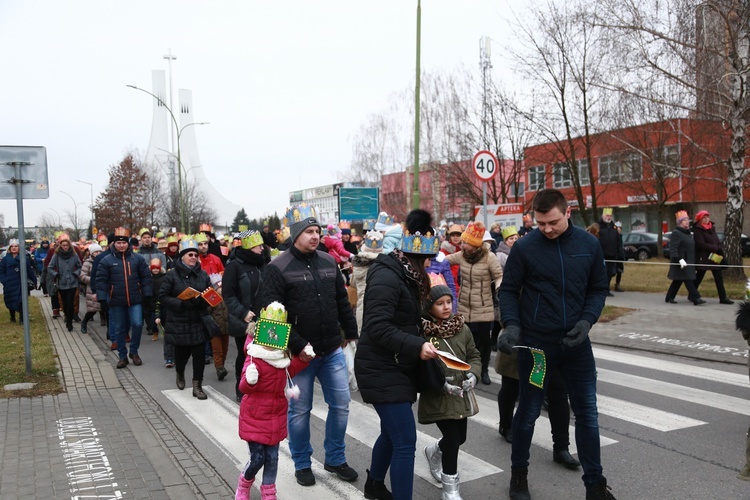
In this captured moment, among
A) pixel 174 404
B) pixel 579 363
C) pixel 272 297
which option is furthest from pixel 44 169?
pixel 579 363

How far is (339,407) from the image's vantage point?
4.89 m

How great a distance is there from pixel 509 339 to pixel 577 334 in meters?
0.42

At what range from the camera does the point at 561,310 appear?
A: 4.12 meters

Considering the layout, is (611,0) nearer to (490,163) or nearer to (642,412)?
(490,163)

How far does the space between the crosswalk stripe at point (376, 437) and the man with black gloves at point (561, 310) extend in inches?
26.6

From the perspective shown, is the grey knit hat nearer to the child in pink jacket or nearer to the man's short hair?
the child in pink jacket

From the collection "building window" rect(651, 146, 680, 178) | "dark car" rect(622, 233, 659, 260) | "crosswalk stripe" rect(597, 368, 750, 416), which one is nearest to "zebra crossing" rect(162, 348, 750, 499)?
"crosswalk stripe" rect(597, 368, 750, 416)

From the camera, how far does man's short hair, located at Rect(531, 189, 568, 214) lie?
4109mm

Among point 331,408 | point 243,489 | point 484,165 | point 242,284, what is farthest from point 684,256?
point 243,489

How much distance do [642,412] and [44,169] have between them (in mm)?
7953

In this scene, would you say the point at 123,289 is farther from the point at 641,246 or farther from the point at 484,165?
the point at 641,246

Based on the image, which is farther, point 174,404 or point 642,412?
point 174,404

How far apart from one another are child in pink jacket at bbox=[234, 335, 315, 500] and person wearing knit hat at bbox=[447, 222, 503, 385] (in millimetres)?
3567

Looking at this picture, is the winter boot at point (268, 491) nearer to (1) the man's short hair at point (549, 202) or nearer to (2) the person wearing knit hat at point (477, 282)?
(1) the man's short hair at point (549, 202)
